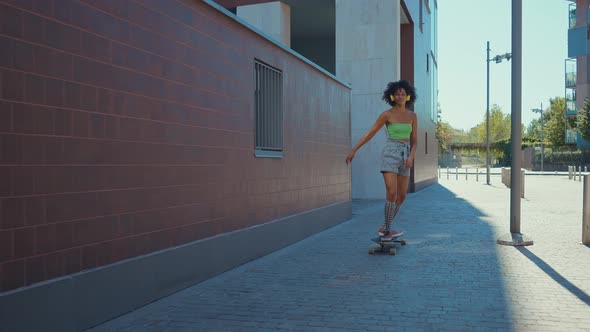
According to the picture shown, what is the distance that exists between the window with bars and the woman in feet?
3.76

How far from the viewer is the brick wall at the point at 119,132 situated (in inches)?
140

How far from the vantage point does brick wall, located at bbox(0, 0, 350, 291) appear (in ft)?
11.7

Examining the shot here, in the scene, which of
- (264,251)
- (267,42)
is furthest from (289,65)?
(264,251)

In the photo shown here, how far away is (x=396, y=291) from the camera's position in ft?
17.3

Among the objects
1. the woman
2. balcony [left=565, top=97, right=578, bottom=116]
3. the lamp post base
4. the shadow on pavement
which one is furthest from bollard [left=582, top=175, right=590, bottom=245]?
balcony [left=565, top=97, right=578, bottom=116]

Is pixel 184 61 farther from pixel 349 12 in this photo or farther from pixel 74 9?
pixel 349 12

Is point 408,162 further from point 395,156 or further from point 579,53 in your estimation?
point 579,53

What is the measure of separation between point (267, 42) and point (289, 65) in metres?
0.98

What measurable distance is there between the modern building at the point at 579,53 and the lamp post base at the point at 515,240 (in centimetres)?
4357

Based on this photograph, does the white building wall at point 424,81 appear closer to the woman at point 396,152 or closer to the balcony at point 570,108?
the woman at point 396,152

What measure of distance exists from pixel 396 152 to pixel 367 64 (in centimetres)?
1120

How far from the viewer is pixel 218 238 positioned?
242 inches

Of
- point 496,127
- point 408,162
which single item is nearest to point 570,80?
point 496,127

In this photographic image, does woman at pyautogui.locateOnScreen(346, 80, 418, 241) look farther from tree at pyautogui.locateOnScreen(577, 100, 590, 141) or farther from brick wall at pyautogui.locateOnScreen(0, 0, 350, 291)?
tree at pyautogui.locateOnScreen(577, 100, 590, 141)
